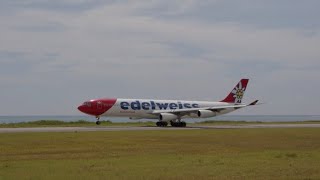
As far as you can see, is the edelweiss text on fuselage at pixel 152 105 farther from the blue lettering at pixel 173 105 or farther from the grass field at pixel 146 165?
the grass field at pixel 146 165

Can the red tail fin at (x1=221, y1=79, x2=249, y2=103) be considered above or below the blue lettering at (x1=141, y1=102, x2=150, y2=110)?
above

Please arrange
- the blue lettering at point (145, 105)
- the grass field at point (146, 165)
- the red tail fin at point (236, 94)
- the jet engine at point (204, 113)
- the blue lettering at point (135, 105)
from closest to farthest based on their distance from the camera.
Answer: the grass field at point (146, 165), the blue lettering at point (135, 105), the blue lettering at point (145, 105), the jet engine at point (204, 113), the red tail fin at point (236, 94)

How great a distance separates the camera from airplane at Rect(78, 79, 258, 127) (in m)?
66.2

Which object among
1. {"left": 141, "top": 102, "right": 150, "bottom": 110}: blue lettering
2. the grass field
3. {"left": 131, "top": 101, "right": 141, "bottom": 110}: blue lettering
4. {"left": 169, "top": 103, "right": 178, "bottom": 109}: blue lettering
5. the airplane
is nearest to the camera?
the grass field

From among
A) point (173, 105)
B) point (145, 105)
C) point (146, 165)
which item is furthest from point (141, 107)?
point (146, 165)

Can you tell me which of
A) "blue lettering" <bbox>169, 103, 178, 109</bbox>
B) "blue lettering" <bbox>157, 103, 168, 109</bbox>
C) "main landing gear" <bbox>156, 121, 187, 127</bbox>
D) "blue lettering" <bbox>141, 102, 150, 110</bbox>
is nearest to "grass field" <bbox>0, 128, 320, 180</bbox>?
"main landing gear" <bbox>156, 121, 187, 127</bbox>

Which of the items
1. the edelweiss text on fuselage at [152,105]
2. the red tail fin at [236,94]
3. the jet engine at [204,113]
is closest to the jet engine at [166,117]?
the edelweiss text on fuselage at [152,105]

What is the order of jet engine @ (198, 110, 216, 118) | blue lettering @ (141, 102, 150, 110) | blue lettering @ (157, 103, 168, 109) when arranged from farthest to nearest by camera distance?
blue lettering @ (157, 103, 168, 109)
jet engine @ (198, 110, 216, 118)
blue lettering @ (141, 102, 150, 110)

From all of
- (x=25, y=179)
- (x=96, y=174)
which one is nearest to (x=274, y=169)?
(x=96, y=174)

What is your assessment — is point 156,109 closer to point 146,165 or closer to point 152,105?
point 152,105

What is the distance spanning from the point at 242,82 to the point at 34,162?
61.8 meters

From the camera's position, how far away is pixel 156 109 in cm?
6962

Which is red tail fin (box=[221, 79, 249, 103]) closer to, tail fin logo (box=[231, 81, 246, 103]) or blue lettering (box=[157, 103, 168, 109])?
tail fin logo (box=[231, 81, 246, 103])

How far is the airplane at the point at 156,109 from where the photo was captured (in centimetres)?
6625
